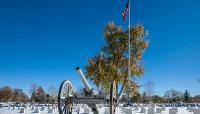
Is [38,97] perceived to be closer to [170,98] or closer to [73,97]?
[170,98]

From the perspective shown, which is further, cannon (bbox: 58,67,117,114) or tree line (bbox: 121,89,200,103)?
tree line (bbox: 121,89,200,103)

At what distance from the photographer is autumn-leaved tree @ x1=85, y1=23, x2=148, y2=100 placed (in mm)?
31036

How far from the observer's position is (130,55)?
32.0m

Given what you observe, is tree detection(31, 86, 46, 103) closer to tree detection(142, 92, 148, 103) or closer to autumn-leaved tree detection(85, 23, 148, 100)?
tree detection(142, 92, 148, 103)

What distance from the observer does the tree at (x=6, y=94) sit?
121m

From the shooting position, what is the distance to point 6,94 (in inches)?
4786

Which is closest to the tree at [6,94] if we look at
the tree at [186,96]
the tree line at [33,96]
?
the tree line at [33,96]

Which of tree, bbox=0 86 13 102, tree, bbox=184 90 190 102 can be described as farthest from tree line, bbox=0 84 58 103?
tree, bbox=184 90 190 102

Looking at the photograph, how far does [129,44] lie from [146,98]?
3722 inches

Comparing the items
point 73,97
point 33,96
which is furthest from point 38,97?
point 73,97

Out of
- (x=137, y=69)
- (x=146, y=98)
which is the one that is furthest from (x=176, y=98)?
(x=137, y=69)

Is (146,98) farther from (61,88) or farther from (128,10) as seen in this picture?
(61,88)

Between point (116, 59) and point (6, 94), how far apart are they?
97.2 m

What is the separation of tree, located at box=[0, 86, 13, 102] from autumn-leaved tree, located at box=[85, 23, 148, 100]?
9448 centimetres
